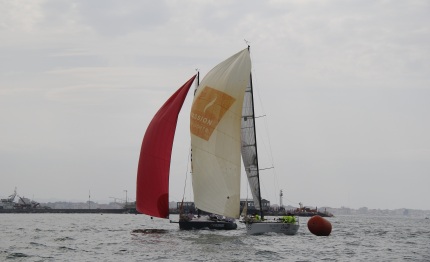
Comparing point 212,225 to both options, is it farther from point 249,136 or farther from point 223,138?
point 223,138

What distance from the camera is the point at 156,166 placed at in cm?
6056

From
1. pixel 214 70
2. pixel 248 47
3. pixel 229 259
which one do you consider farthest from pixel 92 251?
pixel 248 47

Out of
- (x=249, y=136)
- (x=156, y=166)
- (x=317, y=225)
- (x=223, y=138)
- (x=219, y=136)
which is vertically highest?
(x=249, y=136)

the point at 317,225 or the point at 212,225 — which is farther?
the point at 317,225

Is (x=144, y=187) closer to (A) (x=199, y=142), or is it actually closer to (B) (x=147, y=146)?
(B) (x=147, y=146)

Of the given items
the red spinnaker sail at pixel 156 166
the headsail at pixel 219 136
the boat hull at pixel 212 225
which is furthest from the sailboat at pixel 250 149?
the red spinnaker sail at pixel 156 166

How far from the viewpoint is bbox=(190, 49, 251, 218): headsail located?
54.9m

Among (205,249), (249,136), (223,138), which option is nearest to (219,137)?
(223,138)

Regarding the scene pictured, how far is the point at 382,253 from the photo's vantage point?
48844 millimetres

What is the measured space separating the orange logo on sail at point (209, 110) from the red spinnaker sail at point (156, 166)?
651 cm

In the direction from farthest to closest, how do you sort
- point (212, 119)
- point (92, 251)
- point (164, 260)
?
point (212, 119) < point (92, 251) < point (164, 260)

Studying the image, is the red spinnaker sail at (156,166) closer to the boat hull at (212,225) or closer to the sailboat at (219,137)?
the boat hull at (212,225)

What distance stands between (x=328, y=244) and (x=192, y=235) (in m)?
11.9

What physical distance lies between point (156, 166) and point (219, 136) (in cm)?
846
